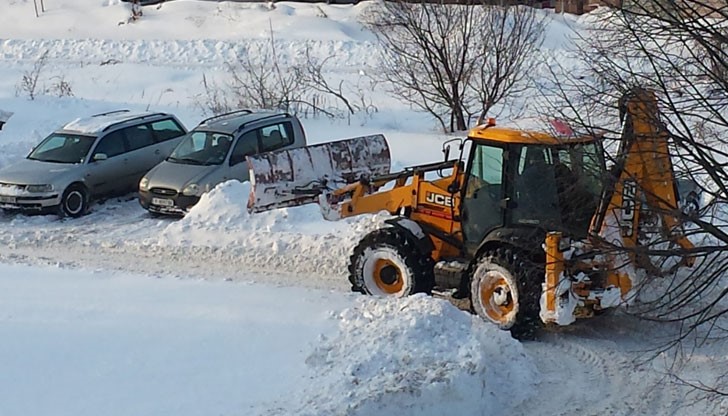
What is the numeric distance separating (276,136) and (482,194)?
7525mm

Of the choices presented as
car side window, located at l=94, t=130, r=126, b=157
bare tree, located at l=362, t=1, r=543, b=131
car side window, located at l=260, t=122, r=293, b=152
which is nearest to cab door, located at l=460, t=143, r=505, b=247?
car side window, located at l=260, t=122, r=293, b=152

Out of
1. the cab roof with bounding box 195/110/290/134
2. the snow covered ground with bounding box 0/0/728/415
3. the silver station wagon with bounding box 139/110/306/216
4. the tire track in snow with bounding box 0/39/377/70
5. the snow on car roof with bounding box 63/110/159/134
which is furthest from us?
the tire track in snow with bounding box 0/39/377/70

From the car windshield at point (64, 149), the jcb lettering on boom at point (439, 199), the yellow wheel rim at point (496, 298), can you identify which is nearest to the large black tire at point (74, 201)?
the car windshield at point (64, 149)

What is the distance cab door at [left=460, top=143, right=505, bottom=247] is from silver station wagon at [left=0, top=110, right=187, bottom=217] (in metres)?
8.62

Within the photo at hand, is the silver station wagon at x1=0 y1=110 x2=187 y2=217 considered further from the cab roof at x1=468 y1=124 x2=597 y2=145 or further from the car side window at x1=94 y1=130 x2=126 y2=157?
the cab roof at x1=468 y1=124 x2=597 y2=145

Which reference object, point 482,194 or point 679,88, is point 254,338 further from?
point 679,88

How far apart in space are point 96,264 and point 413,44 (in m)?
11.1

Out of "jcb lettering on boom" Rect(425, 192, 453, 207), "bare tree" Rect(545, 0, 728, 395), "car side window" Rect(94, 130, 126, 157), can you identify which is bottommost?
"car side window" Rect(94, 130, 126, 157)

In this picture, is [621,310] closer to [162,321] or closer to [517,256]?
[517,256]

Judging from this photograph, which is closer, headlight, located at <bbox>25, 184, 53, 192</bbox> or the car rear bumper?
the car rear bumper

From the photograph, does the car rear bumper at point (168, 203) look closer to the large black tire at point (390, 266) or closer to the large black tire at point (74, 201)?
the large black tire at point (74, 201)

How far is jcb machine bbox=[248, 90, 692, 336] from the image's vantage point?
8336 millimetres

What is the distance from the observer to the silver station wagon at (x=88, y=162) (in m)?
17.2

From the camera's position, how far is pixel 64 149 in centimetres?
1834
